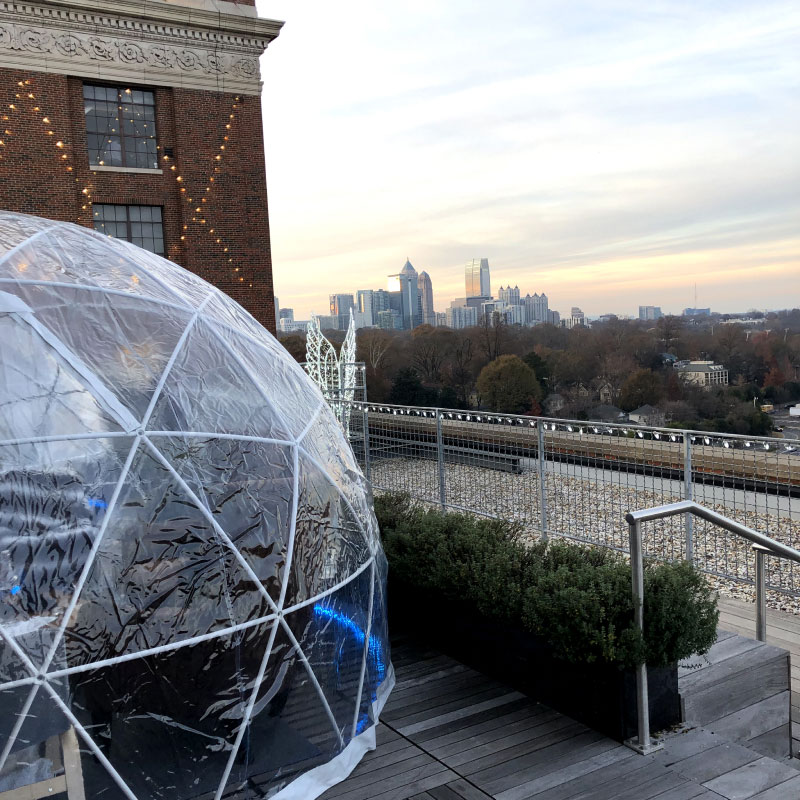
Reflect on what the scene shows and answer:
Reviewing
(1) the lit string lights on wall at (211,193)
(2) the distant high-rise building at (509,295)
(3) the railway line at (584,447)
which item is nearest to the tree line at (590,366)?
(2) the distant high-rise building at (509,295)

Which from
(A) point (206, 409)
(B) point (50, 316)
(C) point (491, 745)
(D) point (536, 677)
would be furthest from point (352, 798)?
(B) point (50, 316)

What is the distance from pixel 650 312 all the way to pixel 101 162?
4805 cm

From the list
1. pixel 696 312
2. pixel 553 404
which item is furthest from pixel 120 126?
pixel 696 312

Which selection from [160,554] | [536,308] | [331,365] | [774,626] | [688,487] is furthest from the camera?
[536,308]

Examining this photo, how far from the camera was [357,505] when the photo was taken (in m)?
4.64

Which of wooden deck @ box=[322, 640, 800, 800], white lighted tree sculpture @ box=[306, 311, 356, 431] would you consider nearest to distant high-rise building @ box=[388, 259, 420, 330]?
white lighted tree sculpture @ box=[306, 311, 356, 431]

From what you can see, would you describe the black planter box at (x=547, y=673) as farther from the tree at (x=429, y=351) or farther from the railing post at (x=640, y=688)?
the tree at (x=429, y=351)

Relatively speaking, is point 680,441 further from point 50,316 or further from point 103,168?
point 103,168

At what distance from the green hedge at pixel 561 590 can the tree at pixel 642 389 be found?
48.8 m

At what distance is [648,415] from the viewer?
51594 mm

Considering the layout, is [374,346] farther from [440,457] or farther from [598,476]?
[598,476]

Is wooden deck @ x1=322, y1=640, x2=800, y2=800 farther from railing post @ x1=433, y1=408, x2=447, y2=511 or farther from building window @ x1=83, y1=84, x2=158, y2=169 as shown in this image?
building window @ x1=83, y1=84, x2=158, y2=169

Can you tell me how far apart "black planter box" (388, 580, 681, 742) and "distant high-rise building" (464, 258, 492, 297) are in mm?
64439

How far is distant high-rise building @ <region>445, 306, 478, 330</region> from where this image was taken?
67.2 metres
